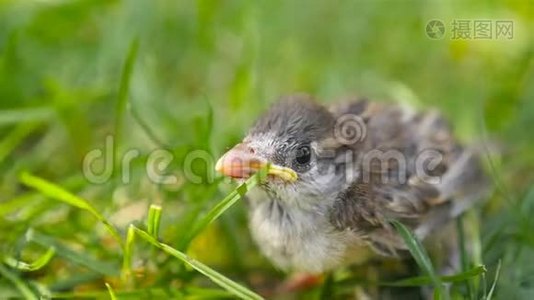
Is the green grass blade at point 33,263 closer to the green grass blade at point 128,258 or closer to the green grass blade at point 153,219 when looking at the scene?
the green grass blade at point 128,258

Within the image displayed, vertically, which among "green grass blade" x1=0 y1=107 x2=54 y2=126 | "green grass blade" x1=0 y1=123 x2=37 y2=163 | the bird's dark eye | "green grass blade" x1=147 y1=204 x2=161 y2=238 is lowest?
"green grass blade" x1=147 y1=204 x2=161 y2=238

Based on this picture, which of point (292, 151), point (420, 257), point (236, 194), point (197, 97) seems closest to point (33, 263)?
point (236, 194)

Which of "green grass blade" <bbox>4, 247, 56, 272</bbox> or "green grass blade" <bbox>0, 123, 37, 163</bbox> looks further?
"green grass blade" <bbox>0, 123, 37, 163</bbox>

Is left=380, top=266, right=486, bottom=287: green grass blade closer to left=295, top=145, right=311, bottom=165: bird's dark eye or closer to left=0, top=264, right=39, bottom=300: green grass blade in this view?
left=295, top=145, right=311, bottom=165: bird's dark eye

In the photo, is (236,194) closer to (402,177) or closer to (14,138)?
(402,177)

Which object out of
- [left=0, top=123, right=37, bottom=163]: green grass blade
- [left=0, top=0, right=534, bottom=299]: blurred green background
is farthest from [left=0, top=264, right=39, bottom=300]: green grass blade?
[left=0, top=123, right=37, bottom=163]: green grass blade

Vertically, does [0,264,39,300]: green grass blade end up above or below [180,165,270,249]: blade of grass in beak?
below

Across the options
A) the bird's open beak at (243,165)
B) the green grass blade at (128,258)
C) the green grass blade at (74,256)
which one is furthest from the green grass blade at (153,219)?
the green grass blade at (74,256)

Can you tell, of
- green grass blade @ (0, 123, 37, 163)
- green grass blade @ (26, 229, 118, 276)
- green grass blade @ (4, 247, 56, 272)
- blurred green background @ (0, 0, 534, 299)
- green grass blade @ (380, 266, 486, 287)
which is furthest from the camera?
green grass blade @ (0, 123, 37, 163)
